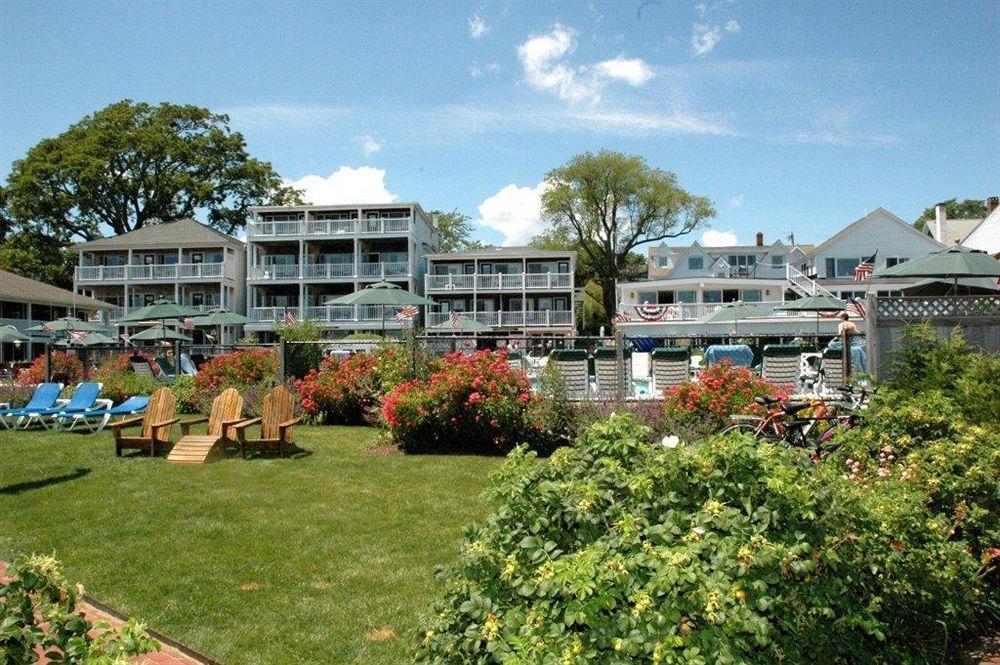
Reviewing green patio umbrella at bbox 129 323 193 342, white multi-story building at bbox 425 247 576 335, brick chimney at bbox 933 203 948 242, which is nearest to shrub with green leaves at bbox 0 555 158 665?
green patio umbrella at bbox 129 323 193 342

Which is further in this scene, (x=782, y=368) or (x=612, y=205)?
(x=612, y=205)

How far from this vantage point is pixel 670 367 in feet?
46.0

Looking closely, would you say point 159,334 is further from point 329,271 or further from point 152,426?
point 329,271

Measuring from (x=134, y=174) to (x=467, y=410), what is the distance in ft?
180

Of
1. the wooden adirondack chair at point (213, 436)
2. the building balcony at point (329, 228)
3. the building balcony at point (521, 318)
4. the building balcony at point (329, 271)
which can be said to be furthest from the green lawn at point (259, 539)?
the building balcony at point (329, 228)

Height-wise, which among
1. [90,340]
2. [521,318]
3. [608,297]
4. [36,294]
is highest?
[608,297]

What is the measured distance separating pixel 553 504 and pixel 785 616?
0.99m

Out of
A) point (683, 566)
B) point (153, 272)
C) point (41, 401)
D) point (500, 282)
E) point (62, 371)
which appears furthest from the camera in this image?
point (153, 272)

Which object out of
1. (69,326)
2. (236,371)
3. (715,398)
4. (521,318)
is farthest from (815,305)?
(69,326)

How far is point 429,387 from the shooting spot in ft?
37.2

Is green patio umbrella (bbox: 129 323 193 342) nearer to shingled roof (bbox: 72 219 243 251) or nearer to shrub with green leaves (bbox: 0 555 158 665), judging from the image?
shingled roof (bbox: 72 219 243 251)

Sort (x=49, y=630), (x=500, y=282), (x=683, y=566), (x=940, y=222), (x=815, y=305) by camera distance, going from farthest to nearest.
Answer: (x=500, y=282) < (x=940, y=222) < (x=815, y=305) < (x=683, y=566) < (x=49, y=630)

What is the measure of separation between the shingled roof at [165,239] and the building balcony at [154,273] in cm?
143

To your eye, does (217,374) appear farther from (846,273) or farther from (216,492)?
(846,273)
